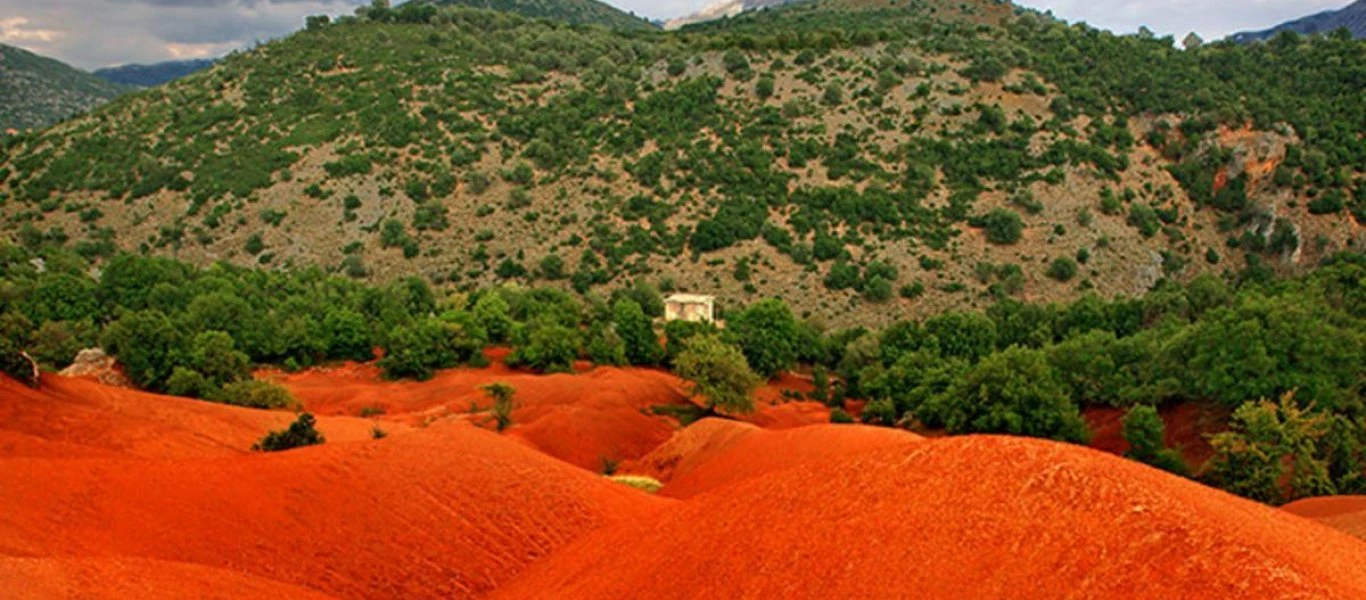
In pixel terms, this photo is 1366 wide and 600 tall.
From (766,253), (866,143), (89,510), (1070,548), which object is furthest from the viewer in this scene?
(866,143)

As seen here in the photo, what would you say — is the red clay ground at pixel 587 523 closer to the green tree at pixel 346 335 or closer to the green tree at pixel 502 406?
the green tree at pixel 502 406

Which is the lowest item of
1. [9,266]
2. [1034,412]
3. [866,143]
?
[1034,412]

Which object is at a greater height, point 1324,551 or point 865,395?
point 1324,551

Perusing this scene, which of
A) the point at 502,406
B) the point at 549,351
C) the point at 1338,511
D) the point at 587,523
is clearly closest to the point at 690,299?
the point at 549,351

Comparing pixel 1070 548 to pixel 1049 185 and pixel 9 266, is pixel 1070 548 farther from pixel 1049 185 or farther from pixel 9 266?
pixel 1049 185

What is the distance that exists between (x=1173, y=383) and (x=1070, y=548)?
94.1 ft

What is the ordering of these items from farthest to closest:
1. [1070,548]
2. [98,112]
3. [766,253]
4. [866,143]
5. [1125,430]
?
[98,112] → [866,143] → [766,253] → [1125,430] → [1070,548]

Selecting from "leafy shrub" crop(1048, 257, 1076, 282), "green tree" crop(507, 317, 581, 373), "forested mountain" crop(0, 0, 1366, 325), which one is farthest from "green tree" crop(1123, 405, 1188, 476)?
"leafy shrub" crop(1048, 257, 1076, 282)

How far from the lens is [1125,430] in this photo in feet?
104

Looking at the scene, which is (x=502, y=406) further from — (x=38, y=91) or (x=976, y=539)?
(x=38, y=91)

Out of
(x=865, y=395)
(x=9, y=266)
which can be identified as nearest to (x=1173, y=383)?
(x=865, y=395)

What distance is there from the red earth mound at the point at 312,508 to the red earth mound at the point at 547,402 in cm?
1298

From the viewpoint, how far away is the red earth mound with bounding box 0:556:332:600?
31.8ft

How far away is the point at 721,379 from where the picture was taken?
132 ft
